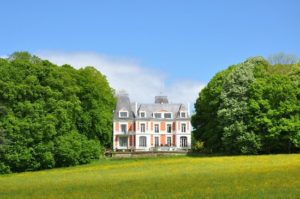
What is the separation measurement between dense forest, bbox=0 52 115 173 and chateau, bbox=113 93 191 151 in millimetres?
33746

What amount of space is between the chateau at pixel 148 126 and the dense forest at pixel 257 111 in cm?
2834

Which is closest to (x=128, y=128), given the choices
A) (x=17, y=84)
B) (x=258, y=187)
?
(x=17, y=84)

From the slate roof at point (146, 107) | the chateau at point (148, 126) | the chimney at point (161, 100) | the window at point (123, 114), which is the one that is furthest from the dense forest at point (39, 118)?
the chimney at point (161, 100)

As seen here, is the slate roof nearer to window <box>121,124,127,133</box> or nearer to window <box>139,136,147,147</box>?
window <box>121,124,127,133</box>

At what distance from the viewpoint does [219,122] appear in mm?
76438

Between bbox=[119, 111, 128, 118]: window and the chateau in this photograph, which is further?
bbox=[119, 111, 128, 118]: window

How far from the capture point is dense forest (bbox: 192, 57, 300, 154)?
6969 cm

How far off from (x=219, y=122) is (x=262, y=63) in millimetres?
10665

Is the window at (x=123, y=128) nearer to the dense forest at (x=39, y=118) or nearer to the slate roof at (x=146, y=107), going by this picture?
the slate roof at (x=146, y=107)

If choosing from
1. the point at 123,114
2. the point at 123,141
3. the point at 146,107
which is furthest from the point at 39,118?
the point at 146,107

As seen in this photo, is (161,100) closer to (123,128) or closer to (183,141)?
(183,141)

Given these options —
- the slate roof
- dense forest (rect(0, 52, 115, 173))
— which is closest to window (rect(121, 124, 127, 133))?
the slate roof

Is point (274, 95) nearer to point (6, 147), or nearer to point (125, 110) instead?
point (6, 147)

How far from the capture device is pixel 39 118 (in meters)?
63.8
